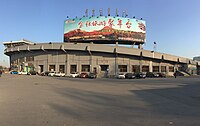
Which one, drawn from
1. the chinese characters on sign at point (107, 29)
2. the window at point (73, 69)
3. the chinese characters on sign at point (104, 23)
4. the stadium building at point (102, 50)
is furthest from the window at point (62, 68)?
the chinese characters on sign at point (104, 23)

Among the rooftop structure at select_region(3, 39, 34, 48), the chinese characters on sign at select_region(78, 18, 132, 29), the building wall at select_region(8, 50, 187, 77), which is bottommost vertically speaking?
the building wall at select_region(8, 50, 187, 77)

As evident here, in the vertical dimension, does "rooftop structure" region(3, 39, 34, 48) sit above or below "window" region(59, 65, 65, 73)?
above

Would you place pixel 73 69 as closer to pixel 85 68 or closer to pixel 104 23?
pixel 85 68

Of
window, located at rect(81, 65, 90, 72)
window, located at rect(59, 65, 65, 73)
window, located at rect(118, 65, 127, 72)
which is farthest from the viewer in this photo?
window, located at rect(59, 65, 65, 73)

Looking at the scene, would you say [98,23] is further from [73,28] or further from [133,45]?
[133,45]

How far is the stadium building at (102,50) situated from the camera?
4769cm

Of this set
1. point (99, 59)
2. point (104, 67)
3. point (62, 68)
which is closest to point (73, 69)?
point (62, 68)

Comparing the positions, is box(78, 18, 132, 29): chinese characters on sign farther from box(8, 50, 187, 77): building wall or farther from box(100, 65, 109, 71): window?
box(100, 65, 109, 71): window

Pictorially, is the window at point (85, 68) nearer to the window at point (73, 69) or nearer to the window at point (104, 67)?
the window at point (73, 69)

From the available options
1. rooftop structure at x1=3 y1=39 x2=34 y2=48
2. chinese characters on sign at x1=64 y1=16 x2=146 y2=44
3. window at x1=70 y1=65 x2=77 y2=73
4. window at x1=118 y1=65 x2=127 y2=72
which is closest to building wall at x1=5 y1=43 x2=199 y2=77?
window at x1=118 y1=65 x2=127 y2=72

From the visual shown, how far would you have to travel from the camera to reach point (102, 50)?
1868 inches

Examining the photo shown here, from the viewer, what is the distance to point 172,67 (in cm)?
5559

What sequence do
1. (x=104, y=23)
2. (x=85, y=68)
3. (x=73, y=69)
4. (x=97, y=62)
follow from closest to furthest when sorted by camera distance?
(x=104, y=23)
(x=97, y=62)
(x=85, y=68)
(x=73, y=69)

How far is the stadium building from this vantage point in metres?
47.7
